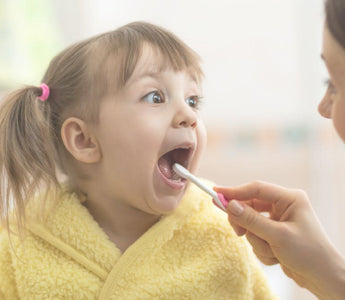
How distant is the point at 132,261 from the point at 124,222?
3.7 inches

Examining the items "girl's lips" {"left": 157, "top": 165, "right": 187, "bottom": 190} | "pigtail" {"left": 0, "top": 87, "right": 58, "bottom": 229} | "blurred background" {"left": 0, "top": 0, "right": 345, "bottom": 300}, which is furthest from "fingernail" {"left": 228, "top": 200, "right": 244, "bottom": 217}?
"blurred background" {"left": 0, "top": 0, "right": 345, "bottom": 300}

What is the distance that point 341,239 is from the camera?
2.00 m

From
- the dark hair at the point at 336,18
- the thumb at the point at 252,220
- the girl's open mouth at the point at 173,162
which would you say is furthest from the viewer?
the girl's open mouth at the point at 173,162

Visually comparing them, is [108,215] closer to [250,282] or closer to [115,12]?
[250,282]

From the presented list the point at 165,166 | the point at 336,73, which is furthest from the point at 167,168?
the point at 336,73

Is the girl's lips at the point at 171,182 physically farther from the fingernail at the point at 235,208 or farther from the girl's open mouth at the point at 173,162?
the fingernail at the point at 235,208

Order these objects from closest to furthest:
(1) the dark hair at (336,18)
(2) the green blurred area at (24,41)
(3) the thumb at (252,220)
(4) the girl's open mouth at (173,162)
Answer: (1) the dark hair at (336,18) < (3) the thumb at (252,220) < (4) the girl's open mouth at (173,162) < (2) the green blurred area at (24,41)

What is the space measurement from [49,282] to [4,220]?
16 centimetres

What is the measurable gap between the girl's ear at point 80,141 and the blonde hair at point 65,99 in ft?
0.06

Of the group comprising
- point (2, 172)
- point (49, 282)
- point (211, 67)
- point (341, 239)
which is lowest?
point (341, 239)

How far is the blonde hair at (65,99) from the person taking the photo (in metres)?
0.91

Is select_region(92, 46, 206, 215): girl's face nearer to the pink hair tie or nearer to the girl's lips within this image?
the girl's lips

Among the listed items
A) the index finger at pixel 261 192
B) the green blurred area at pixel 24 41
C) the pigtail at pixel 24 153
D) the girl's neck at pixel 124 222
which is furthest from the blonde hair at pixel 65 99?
the green blurred area at pixel 24 41

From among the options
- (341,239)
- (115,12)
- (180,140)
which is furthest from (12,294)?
(115,12)
